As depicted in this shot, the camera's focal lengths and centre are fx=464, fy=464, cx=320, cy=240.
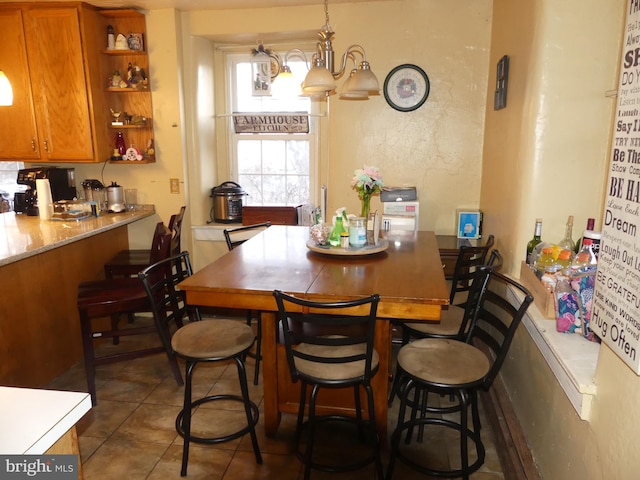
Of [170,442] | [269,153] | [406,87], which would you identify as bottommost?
[170,442]

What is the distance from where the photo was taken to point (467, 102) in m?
3.37

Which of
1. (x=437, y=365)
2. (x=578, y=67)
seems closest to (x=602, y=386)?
(x=437, y=365)

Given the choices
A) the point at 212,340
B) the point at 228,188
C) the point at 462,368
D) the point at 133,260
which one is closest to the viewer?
the point at 462,368

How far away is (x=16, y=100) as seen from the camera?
3.43 meters

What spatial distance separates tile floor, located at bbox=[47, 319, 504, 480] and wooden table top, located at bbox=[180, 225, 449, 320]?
79 centimetres

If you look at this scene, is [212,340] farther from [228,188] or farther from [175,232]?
[228,188]

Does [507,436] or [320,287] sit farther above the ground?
[320,287]

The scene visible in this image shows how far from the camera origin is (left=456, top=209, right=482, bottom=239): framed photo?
3.35 metres

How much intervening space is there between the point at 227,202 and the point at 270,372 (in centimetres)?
201

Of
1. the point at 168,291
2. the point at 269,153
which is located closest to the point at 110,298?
the point at 168,291

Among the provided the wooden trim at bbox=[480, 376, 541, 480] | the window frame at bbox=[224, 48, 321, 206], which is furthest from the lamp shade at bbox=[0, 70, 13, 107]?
the wooden trim at bbox=[480, 376, 541, 480]

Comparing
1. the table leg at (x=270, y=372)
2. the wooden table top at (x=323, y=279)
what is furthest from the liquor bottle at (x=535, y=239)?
the table leg at (x=270, y=372)

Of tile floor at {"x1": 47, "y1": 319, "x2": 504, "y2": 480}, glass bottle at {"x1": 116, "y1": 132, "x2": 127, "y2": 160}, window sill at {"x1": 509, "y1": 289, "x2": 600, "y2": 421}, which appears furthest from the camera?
glass bottle at {"x1": 116, "y1": 132, "x2": 127, "y2": 160}

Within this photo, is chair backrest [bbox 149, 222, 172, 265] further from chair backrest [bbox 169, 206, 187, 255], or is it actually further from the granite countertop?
the granite countertop
